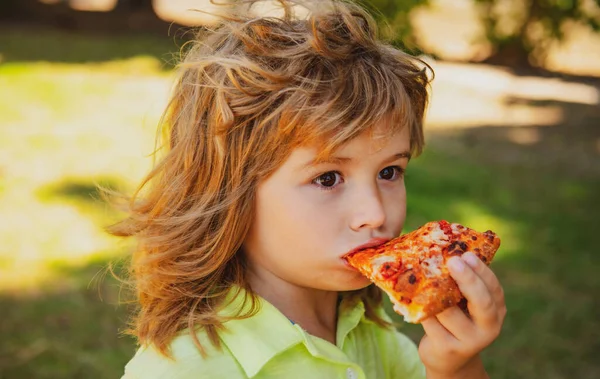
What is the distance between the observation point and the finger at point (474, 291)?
1.86 m

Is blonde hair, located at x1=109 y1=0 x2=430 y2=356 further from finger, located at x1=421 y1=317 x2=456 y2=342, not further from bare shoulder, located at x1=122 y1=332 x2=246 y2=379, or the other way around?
finger, located at x1=421 y1=317 x2=456 y2=342

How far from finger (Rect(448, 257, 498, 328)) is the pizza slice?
4 cm

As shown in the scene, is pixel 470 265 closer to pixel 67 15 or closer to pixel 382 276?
pixel 382 276

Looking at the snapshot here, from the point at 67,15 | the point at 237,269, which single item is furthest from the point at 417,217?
the point at 67,15

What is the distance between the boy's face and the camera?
2021 mm

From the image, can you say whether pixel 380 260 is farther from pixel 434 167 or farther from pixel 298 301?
pixel 434 167

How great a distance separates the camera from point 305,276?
2102 millimetres

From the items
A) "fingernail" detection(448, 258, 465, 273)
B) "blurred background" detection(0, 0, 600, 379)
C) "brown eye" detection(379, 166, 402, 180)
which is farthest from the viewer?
"blurred background" detection(0, 0, 600, 379)

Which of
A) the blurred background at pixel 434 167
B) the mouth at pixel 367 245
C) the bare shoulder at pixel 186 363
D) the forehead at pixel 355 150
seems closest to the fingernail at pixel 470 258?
the mouth at pixel 367 245

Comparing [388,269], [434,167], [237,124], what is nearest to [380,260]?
[388,269]

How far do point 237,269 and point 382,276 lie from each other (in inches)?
19.4

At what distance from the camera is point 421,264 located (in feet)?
6.40

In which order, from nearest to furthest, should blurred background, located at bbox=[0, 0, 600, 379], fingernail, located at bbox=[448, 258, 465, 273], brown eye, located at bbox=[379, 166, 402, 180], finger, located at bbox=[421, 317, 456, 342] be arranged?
fingernail, located at bbox=[448, 258, 465, 273] → finger, located at bbox=[421, 317, 456, 342] → brown eye, located at bbox=[379, 166, 402, 180] → blurred background, located at bbox=[0, 0, 600, 379]

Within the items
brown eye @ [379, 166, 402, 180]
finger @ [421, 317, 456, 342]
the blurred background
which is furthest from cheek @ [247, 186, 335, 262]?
the blurred background
